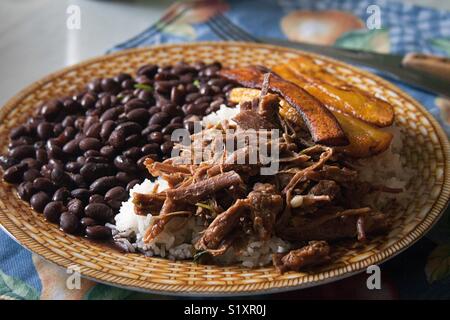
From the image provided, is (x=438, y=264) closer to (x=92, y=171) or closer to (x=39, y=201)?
(x=92, y=171)

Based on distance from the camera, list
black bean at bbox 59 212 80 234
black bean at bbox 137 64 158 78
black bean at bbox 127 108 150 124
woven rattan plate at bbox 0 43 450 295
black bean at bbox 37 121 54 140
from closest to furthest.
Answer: woven rattan plate at bbox 0 43 450 295, black bean at bbox 59 212 80 234, black bean at bbox 127 108 150 124, black bean at bbox 37 121 54 140, black bean at bbox 137 64 158 78

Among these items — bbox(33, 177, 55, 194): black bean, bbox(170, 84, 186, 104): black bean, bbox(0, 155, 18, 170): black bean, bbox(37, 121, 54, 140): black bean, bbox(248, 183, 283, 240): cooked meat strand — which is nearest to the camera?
bbox(248, 183, 283, 240): cooked meat strand

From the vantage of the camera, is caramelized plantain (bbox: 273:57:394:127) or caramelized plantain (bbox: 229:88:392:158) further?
caramelized plantain (bbox: 273:57:394:127)

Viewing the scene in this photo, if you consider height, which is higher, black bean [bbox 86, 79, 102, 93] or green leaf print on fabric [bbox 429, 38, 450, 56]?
green leaf print on fabric [bbox 429, 38, 450, 56]


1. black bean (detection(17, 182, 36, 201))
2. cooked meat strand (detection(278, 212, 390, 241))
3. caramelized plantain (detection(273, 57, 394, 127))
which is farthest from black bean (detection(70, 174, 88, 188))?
caramelized plantain (detection(273, 57, 394, 127))

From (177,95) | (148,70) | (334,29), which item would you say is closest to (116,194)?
(177,95)

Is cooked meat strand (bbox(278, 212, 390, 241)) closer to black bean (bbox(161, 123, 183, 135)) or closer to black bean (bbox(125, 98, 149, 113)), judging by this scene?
black bean (bbox(161, 123, 183, 135))
